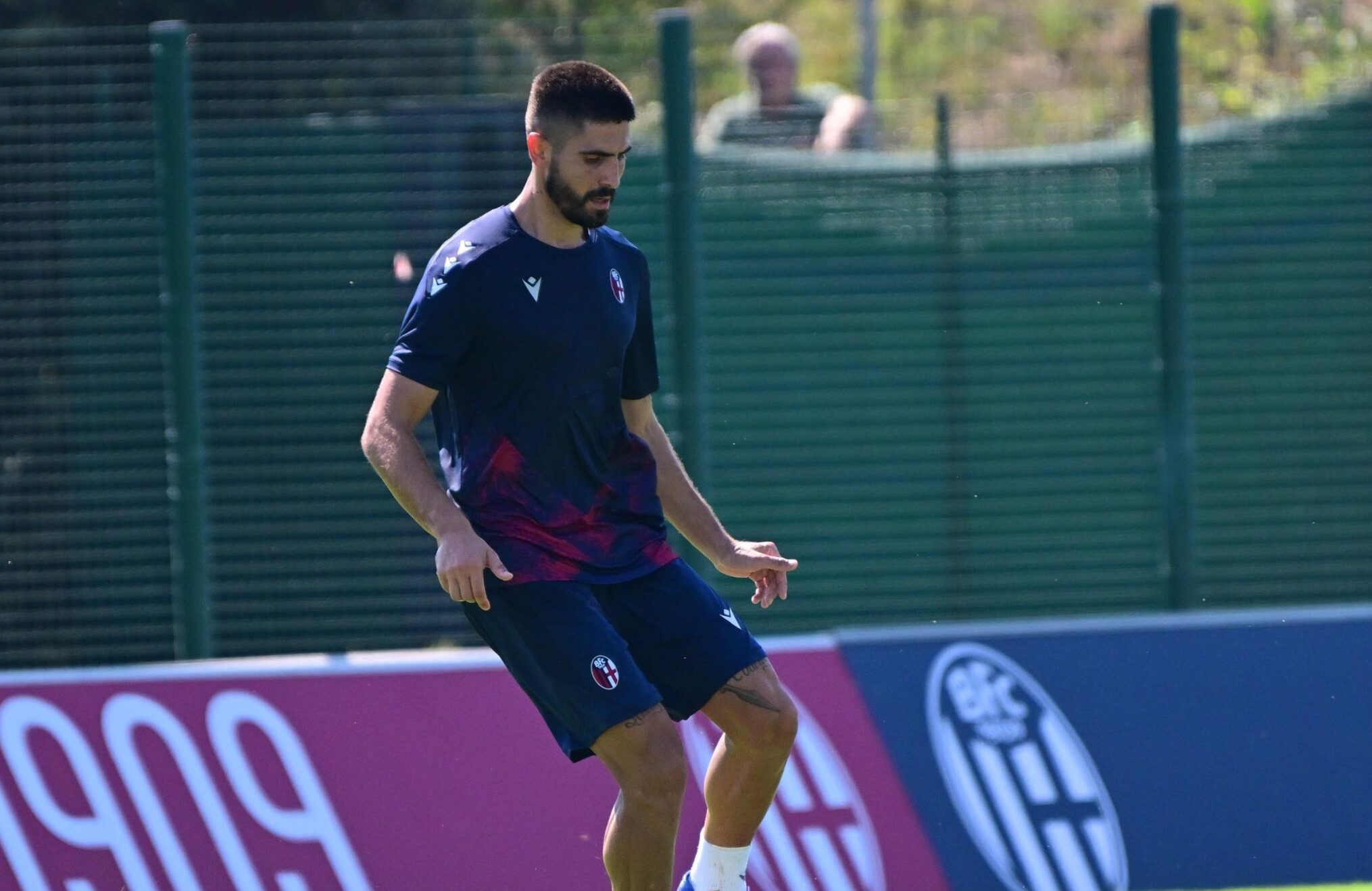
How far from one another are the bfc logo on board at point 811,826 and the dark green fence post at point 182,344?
7.08 ft

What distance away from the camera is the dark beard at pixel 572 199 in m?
4.30

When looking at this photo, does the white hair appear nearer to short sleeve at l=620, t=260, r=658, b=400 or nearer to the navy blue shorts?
short sleeve at l=620, t=260, r=658, b=400

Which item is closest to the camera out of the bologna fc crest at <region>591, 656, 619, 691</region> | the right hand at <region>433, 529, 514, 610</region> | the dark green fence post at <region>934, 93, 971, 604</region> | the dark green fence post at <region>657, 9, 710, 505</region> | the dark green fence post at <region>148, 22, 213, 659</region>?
the right hand at <region>433, 529, 514, 610</region>

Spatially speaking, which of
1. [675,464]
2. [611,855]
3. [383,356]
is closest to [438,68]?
[383,356]

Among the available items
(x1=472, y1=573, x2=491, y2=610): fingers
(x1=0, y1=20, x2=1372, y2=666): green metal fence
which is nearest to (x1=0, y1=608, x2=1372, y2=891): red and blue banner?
(x1=0, y1=20, x2=1372, y2=666): green metal fence

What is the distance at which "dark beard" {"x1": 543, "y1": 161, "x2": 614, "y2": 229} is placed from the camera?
4.30m

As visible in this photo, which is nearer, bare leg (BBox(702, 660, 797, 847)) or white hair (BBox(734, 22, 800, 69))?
bare leg (BBox(702, 660, 797, 847))

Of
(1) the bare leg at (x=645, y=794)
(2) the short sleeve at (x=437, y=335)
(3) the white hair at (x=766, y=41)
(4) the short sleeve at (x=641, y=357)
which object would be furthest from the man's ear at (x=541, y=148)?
(3) the white hair at (x=766, y=41)

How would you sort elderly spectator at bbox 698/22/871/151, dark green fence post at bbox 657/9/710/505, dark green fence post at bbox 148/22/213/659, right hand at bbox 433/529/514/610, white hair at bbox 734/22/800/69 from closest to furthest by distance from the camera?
right hand at bbox 433/529/514/610, dark green fence post at bbox 148/22/213/659, dark green fence post at bbox 657/9/710/505, elderly spectator at bbox 698/22/871/151, white hair at bbox 734/22/800/69

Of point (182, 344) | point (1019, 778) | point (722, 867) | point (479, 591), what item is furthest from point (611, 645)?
point (182, 344)

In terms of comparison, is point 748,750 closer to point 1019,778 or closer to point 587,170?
point 587,170

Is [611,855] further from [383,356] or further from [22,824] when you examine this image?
[383,356]

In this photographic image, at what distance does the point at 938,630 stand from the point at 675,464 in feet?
5.12

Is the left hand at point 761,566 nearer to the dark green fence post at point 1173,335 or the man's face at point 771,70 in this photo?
the dark green fence post at point 1173,335
